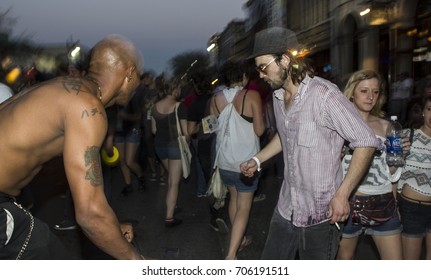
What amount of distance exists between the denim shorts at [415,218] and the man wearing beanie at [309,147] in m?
0.99

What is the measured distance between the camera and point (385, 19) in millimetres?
12266

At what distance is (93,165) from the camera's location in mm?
1941

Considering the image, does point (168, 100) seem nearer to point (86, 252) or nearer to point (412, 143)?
point (86, 252)

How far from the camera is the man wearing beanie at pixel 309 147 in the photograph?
7.52ft

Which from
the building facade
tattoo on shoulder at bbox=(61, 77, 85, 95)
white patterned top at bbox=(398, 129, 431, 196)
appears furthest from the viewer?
the building facade

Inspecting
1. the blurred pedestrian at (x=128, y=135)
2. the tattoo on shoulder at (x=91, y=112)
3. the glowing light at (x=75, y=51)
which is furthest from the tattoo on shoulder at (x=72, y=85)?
the blurred pedestrian at (x=128, y=135)

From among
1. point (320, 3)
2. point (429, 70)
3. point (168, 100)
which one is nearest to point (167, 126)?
point (168, 100)

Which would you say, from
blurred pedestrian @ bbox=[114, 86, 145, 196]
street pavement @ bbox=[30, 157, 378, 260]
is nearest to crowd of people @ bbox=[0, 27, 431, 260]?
street pavement @ bbox=[30, 157, 378, 260]

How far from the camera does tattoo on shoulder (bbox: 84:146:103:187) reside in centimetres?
192

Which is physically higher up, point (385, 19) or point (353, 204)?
point (385, 19)

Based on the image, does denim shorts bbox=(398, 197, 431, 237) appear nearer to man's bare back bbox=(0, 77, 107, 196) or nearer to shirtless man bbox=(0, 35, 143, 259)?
shirtless man bbox=(0, 35, 143, 259)

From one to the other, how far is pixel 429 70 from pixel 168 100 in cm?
815
